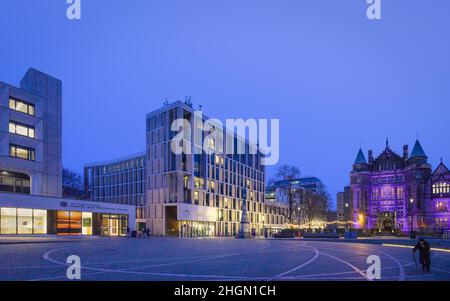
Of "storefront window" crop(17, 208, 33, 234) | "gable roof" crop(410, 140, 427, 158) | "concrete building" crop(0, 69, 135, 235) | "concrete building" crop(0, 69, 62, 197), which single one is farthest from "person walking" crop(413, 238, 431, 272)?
"gable roof" crop(410, 140, 427, 158)

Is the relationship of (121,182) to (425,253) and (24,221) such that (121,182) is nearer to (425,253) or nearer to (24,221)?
(24,221)

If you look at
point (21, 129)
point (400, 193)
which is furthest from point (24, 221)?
point (400, 193)

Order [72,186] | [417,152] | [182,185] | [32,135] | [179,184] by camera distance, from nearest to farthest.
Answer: [32,135], [179,184], [182,185], [72,186], [417,152]

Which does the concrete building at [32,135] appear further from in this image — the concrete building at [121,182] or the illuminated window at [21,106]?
the concrete building at [121,182]

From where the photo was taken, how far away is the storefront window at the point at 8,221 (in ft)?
163

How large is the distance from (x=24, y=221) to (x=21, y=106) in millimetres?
16872

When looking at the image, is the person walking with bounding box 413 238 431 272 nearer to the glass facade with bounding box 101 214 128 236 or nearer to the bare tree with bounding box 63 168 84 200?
the glass facade with bounding box 101 214 128 236

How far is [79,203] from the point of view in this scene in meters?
61.3

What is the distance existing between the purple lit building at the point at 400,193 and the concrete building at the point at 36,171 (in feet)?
221

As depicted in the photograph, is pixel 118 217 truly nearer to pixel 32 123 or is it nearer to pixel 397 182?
pixel 32 123

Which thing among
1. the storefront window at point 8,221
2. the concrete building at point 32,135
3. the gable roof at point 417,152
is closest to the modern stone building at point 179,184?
the concrete building at point 32,135

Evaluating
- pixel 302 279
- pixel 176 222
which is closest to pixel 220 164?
pixel 176 222

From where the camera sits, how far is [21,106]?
2354 inches
